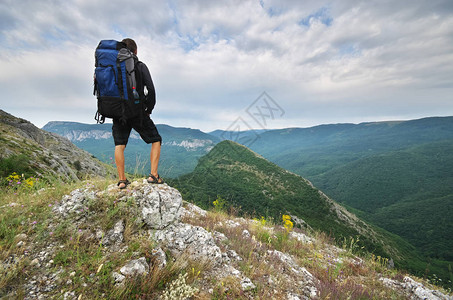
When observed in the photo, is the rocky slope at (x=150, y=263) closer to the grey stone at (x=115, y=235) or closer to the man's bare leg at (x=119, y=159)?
the grey stone at (x=115, y=235)

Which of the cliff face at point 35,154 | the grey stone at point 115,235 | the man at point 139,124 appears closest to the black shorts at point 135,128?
the man at point 139,124

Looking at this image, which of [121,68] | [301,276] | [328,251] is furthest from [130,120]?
[328,251]

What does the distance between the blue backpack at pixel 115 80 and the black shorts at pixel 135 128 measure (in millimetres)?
336

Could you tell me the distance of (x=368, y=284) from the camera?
3828mm

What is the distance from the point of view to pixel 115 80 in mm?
3406

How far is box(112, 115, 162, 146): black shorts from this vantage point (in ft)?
→ 12.8

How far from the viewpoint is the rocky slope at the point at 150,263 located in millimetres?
2314

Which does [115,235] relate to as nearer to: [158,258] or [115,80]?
[158,258]

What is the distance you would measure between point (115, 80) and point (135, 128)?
0.98 meters

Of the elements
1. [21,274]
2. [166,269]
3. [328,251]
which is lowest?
[328,251]

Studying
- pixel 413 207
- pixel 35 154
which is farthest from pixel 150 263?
pixel 413 207

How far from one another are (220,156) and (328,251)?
393 feet

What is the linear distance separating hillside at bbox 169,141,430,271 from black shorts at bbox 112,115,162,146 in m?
51.0

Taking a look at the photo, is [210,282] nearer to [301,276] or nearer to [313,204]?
[301,276]
